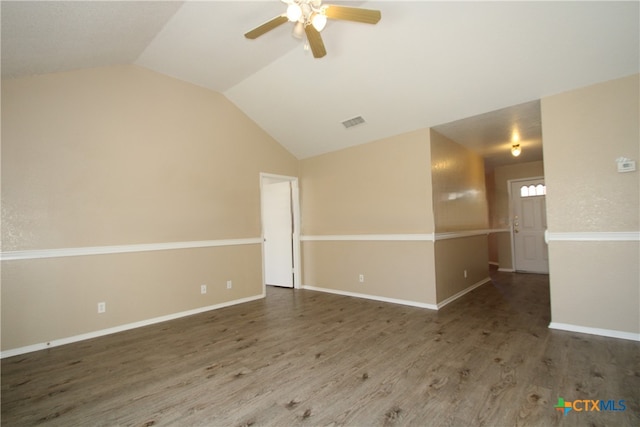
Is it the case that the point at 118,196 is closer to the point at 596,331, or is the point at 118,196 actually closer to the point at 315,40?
the point at 315,40

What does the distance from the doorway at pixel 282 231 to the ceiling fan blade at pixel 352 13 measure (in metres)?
3.39

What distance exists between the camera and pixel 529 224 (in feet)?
21.5

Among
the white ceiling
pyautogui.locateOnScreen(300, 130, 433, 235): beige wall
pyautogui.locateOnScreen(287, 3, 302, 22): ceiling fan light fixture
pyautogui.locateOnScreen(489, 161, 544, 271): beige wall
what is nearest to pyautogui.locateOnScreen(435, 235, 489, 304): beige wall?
pyautogui.locateOnScreen(300, 130, 433, 235): beige wall

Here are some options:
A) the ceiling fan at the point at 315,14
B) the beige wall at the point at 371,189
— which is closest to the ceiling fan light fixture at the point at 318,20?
the ceiling fan at the point at 315,14

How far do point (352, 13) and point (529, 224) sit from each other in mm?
6531

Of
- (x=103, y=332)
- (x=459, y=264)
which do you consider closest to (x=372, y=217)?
(x=459, y=264)

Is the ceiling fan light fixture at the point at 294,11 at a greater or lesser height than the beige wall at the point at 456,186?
greater

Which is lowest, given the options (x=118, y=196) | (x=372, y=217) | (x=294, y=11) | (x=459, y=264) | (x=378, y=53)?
(x=459, y=264)

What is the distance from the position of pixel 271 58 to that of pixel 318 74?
604 millimetres

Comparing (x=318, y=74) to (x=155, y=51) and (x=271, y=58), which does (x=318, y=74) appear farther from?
(x=155, y=51)

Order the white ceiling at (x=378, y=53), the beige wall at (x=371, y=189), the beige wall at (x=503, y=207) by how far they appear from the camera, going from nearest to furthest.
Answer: the white ceiling at (x=378, y=53), the beige wall at (x=371, y=189), the beige wall at (x=503, y=207)

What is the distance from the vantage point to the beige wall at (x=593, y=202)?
109 inches

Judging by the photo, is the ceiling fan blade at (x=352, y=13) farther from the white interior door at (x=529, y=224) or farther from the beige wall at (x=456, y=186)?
the white interior door at (x=529, y=224)

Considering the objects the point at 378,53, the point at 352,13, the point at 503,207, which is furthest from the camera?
the point at 503,207
